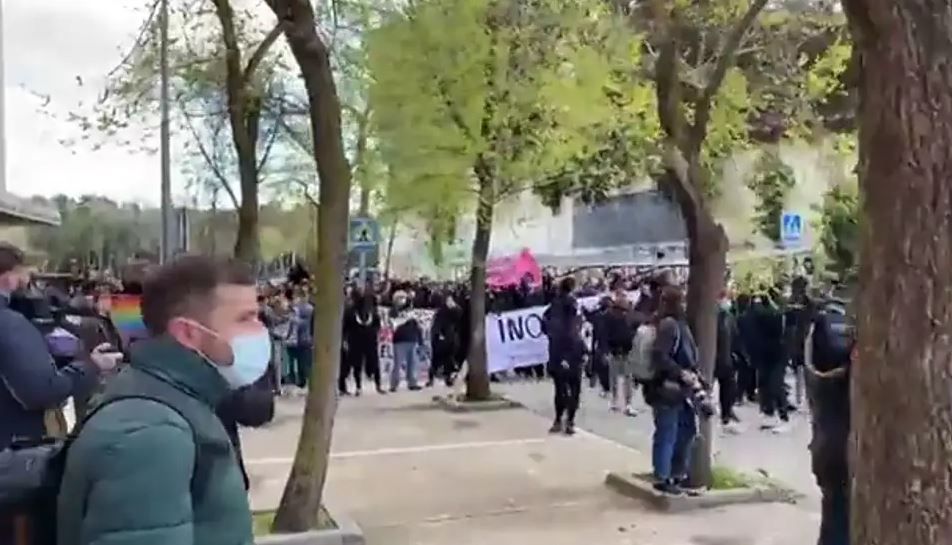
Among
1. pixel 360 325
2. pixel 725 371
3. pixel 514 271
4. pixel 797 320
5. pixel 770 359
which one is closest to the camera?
pixel 725 371

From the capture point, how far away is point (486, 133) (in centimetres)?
1548

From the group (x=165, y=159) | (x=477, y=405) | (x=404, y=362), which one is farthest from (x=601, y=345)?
(x=165, y=159)

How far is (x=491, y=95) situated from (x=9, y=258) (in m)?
10.2

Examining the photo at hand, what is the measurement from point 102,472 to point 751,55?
10481 millimetres

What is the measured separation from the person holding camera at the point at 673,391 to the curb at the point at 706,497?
112 millimetres

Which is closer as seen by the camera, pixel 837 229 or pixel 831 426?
pixel 831 426

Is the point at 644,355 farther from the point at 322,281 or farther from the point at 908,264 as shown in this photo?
the point at 908,264

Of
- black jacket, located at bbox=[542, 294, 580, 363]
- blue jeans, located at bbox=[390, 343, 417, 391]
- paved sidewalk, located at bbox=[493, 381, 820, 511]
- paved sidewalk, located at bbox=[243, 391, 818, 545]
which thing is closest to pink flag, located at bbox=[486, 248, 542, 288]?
blue jeans, located at bbox=[390, 343, 417, 391]

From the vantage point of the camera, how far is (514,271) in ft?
83.3

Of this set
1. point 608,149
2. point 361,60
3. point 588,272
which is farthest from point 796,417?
point 588,272

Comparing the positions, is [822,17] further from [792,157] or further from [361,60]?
[792,157]

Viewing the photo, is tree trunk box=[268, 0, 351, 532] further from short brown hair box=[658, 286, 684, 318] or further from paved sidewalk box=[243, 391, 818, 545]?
short brown hair box=[658, 286, 684, 318]

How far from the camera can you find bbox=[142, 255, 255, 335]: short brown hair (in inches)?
102

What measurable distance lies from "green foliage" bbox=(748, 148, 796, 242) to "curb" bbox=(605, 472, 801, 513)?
28.1 ft
